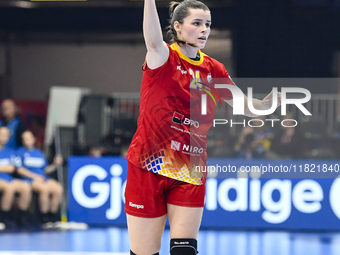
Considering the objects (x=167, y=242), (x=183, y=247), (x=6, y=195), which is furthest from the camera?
(x=6, y=195)

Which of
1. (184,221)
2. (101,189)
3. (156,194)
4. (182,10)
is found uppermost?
(182,10)

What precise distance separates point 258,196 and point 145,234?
13.5ft

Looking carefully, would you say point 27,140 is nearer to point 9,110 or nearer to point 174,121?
point 9,110

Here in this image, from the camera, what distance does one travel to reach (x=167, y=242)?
5.94 meters

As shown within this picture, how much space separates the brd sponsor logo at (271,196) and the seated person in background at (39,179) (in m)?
2.19

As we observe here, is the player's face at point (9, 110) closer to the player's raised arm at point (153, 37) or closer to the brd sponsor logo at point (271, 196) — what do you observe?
the brd sponsor logo at point (271, 196)

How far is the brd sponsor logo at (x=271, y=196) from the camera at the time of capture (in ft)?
21.5

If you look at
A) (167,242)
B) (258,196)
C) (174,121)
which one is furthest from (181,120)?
(258,196)

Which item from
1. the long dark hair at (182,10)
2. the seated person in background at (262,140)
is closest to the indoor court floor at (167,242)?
the seated person in background at (262,140)

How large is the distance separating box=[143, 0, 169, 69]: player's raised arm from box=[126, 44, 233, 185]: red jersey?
7 cm

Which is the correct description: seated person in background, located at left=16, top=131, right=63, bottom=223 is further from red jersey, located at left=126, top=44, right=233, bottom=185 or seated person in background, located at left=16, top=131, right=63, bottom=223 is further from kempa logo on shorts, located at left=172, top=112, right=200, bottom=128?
kempa logo on shorts, located at left=172, top=112, right=200, bottom=128

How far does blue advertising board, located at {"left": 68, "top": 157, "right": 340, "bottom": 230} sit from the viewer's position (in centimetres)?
657

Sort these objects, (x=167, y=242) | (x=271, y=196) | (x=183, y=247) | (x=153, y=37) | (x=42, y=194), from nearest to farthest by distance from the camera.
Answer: (x=153, y=37) → (x=183, y=247) → (x=167, y=242) → (x=271, y=196) → (x=42, y=194)

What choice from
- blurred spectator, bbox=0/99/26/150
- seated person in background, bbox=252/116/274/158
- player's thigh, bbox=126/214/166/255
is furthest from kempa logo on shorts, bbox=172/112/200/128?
blurred spectator, bbox=0/99/26/150
